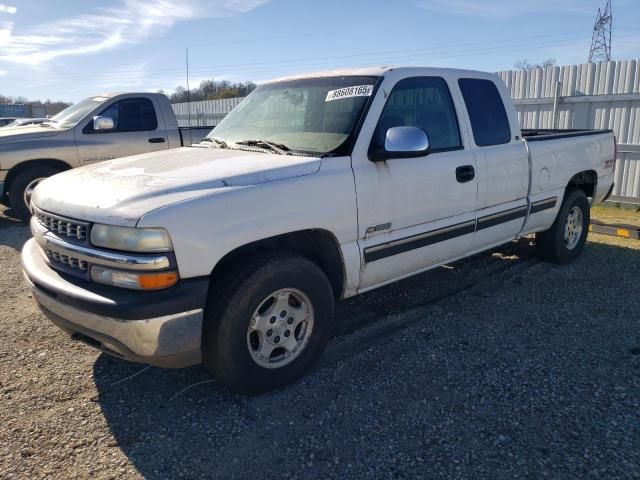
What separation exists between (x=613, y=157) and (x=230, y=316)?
17.7 feet

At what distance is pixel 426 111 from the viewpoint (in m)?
4.19

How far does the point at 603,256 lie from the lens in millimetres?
6293

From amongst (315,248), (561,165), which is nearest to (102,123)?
(315,248)

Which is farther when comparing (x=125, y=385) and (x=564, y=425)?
(x=125, y=385)

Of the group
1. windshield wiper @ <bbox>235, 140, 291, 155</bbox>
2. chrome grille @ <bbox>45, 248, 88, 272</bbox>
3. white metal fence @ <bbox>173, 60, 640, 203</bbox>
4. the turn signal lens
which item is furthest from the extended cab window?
white metal fence @ <bbox>173, 60, 640, 203</bbox>

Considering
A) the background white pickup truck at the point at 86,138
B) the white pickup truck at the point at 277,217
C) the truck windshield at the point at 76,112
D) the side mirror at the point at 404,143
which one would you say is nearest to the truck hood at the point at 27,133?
the background white pickup truck at the point at 86,138

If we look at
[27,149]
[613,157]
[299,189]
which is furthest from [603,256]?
[27,149]

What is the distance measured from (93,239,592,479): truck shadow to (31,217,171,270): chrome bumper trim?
3.16 ft

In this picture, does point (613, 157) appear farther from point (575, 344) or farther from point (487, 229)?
point (575, 344)

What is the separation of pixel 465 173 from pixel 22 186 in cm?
672

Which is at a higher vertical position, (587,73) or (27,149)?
(587,73)

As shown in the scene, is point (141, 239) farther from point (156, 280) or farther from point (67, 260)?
point (67, 260)

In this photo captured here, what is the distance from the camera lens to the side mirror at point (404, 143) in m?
3.46

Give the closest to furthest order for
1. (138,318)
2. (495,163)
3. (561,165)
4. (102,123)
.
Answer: (138,318), (495,163), (561,165), (102,123)
